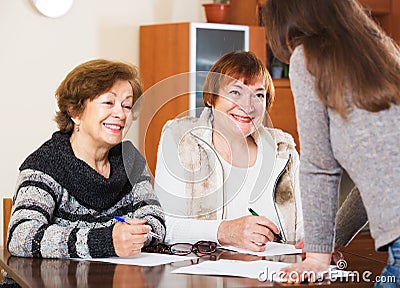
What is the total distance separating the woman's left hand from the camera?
5.19 feet

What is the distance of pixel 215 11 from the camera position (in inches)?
167

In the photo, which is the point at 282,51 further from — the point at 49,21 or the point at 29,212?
the point at 49,21

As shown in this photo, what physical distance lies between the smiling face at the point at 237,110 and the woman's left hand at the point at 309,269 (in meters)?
0.64

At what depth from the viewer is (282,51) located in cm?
161

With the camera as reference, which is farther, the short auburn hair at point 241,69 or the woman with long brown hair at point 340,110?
the short auburn hair at point 241,69

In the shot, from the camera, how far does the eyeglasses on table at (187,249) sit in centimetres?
204

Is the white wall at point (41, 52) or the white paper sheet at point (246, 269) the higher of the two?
the white wall at point (41, 52)

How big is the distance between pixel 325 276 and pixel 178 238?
63cm

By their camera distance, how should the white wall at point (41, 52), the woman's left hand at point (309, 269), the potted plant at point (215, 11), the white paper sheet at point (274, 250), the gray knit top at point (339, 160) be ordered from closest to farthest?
the gray knit top at point (339, 160), the woman's left hand at point (309, 269), the white paper sheet at point (274, 250), the white wall at point (41, 52), the potted plant at point (215, 11)

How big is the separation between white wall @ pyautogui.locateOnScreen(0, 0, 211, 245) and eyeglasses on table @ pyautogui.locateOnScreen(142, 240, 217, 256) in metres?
1.98

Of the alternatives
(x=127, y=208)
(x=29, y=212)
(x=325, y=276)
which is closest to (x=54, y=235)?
(x=29, y=212)

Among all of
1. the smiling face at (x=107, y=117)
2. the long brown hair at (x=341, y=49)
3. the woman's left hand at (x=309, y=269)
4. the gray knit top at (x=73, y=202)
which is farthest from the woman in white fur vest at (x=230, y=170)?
the long brown hair at (x=341, y=49)

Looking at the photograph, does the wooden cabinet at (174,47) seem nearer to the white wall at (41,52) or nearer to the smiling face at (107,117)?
the white wall at (41,52)

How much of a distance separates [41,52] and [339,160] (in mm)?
2763
